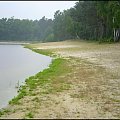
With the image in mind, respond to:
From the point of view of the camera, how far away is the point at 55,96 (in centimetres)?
1341

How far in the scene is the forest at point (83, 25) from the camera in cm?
6331

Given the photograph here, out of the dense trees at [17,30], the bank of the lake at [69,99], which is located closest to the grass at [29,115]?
the bank of the lake at [69,99]

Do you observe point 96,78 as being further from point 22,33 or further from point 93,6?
point 22,33

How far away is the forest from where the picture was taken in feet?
208

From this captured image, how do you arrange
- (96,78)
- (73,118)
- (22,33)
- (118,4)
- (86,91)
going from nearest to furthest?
(73,118)
(86,91)
(96,78)
(118,4)
(22,33)

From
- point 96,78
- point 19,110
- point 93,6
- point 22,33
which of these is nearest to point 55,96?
point 19,110

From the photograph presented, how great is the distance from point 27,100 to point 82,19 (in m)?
78.7

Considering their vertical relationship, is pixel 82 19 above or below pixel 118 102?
above

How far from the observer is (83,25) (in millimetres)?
94562

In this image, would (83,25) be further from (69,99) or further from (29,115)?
(29,115)

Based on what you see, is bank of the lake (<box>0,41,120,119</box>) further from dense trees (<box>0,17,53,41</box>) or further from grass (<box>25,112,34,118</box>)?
dense trees (<box>0,17,53,41</box>)

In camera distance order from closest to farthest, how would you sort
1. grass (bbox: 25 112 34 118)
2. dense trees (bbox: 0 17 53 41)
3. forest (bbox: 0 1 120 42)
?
1. grass (bbox: 25 112 34 118)
2. forest (bbox: 0 1 120 42)
3. dense trees (bbox: 0 17 53 41)

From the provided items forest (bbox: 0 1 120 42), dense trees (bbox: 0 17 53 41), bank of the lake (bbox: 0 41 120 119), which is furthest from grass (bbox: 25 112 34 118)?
dense trees (bbox: 0 17 53 41)

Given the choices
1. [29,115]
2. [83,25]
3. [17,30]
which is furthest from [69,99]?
[17,30]
